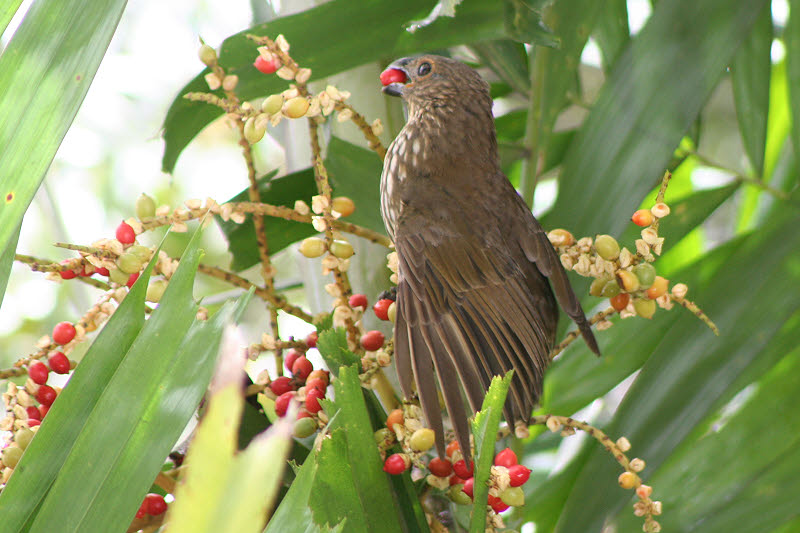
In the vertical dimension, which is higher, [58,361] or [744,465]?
[58,361]

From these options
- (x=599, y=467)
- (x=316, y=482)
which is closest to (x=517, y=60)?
(x=599, y=467)

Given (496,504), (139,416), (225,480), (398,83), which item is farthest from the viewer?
(398,83)

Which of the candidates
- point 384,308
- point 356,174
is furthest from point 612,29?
point 384,308

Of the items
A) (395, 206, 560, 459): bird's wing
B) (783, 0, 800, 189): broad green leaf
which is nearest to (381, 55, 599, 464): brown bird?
(395, 206, 560, 459): bird's wing

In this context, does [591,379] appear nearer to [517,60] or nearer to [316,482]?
[517,60]

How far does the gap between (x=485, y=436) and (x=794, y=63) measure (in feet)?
1.95

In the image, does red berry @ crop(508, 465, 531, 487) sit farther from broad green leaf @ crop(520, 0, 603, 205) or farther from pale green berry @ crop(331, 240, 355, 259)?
broad green leaf @ crop(520, 0, 603, 205)

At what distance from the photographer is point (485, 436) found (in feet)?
1.31

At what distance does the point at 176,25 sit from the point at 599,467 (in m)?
1.34

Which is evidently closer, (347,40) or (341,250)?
(341,250)

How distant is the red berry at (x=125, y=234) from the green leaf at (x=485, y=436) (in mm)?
265

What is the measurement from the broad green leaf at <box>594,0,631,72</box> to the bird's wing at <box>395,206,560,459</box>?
330 millimetres

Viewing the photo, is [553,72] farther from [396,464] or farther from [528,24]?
[396,464]

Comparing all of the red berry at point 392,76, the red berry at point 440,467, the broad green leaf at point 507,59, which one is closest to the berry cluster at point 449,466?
the red berry at point 440,467
